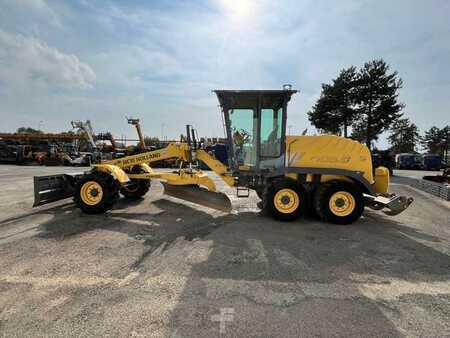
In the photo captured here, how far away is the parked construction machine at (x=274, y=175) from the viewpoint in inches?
232

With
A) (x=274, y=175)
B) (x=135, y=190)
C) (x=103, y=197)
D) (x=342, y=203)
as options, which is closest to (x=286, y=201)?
(x=274, y=175)

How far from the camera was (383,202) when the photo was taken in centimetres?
582

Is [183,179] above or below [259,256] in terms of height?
above

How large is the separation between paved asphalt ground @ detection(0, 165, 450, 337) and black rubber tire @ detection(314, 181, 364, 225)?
0.21 meters

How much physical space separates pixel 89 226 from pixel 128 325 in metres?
3.45

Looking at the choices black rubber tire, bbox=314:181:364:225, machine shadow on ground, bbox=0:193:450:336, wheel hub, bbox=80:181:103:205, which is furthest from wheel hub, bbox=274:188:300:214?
wheel hub, bbox=80:181:103:205

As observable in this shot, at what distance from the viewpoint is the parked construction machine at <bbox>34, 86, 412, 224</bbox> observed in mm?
5891

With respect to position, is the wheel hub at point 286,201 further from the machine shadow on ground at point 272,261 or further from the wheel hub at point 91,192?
the wheel hub at point 91,192

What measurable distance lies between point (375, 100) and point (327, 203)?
92.7 ft

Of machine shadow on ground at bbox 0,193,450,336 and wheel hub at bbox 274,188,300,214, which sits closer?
machine shadow on ground at bbox 0,193,450,336

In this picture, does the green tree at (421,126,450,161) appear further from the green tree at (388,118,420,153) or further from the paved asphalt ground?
the paved asphalt ground

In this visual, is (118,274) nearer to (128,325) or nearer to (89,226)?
(128,325)

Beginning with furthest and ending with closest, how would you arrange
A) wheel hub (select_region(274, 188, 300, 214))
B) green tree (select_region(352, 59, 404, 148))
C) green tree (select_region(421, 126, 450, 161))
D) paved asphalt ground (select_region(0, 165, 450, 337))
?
green tree (select_region(421, 126, 450, 161)) < green tree (select_region(352, 59, 404, 148)) < wheel hub (select_region(274, 188, 300, 214)) < paved asphalt ground (select_region(0, 165, 450, 337))

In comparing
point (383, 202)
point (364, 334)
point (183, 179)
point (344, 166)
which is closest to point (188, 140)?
point (183, 179)
